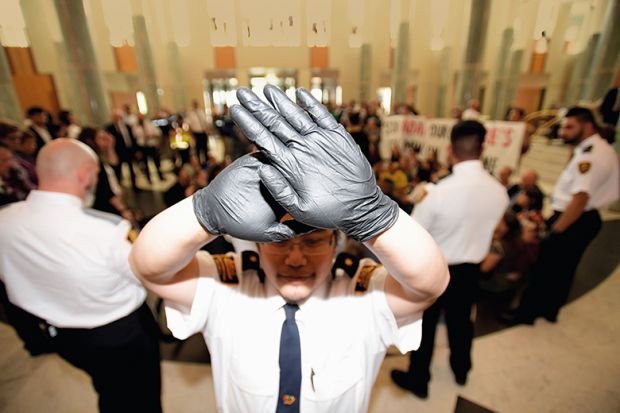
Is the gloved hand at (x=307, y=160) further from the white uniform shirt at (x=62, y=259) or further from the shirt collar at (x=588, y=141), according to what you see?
the shirt collar at (x=588, y=141)

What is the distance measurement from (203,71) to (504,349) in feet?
46.2

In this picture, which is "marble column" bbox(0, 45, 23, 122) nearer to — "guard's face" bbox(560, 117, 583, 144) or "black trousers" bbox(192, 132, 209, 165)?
"black trousers" bbox(192, 132, 209, 165)

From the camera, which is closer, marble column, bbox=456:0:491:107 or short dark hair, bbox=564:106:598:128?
short dark hair, bbox=564:106:598:128

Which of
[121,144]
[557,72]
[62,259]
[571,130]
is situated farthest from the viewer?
[557,72]

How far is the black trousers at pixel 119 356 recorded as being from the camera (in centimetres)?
149

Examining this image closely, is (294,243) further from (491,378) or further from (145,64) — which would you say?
(145,64)

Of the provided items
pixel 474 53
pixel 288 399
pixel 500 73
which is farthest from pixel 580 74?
pixel 288 399

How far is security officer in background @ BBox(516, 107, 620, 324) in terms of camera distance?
2.23 metres

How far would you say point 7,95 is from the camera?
489cm

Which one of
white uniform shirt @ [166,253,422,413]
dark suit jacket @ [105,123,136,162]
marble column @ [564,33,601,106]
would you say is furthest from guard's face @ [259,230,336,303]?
marble column @ [564,33,601,106]

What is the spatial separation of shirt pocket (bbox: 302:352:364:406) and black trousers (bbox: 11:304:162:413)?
1102 mm

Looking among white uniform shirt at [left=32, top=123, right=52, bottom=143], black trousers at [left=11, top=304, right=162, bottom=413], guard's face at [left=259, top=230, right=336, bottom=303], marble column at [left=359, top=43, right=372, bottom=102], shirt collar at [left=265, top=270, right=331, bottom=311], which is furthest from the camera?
marble column at [left=359, top=43, right=372, bottom=102]

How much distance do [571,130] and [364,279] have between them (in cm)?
245

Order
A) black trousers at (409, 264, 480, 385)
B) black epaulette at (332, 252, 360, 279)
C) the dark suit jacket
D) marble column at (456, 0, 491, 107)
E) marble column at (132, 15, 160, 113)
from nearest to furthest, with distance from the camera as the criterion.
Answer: black epaulette at (332, 252, 360, 279), black trousers at (409, 264, 480, 385), the dark suit jacket, marble column at (132, 15, 160, 113), marble column at (456, 0, 491, 107)
